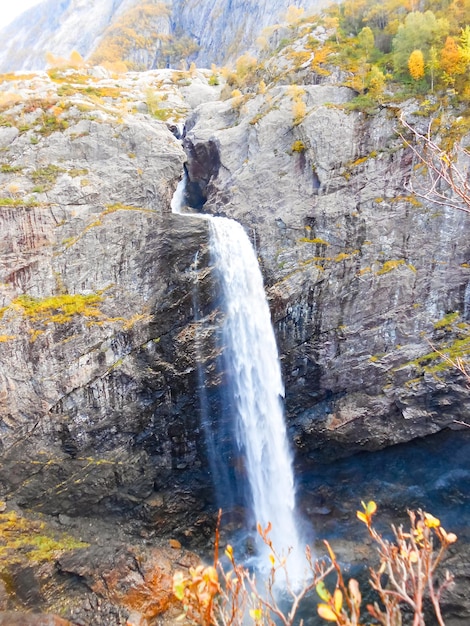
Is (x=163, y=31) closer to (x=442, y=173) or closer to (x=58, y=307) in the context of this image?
(x=58, y=307)

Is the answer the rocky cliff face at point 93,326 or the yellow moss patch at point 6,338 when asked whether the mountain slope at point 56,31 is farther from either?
the yellow moss patch at point 6,338

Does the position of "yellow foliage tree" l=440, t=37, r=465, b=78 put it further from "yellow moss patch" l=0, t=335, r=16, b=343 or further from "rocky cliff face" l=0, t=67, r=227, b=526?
"yellow moss patch" l=0, t=335, r=16, b=343

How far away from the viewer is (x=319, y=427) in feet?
67.1

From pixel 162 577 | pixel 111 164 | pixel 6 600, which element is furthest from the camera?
pixel 111 164

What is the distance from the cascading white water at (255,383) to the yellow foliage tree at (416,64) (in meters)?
12.9

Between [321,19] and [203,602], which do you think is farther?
[321,19]

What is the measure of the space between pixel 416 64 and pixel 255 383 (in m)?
A: 18.9

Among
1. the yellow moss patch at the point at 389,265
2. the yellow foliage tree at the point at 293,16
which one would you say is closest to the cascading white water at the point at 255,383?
the yellow moss patch at the point at 389,265

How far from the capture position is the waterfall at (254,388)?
1970 cm

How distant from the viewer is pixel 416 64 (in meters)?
20.9

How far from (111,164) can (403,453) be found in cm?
2149

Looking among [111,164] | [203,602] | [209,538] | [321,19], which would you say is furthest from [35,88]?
[203,602]

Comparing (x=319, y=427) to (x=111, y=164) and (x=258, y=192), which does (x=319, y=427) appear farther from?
(x=111, y=164)

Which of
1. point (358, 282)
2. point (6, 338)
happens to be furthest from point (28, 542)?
point (358, 282)
